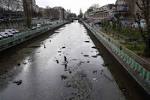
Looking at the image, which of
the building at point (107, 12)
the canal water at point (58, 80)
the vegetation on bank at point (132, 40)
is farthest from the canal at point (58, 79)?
the building at point (107, 12)

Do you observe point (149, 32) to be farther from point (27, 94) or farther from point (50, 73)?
point (27, 94)

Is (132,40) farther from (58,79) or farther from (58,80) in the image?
(58,80)

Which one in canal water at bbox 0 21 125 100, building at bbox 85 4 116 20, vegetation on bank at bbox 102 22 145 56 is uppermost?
building at bbox 85 4 116 20

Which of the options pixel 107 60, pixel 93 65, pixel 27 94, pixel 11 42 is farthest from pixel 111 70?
pixel 11 42

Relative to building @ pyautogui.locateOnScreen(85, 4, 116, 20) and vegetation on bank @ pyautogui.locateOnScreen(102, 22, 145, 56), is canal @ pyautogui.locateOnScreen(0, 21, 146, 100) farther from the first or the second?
building @ pyautogui.locateOnScreen(85, 4, 116, 20)

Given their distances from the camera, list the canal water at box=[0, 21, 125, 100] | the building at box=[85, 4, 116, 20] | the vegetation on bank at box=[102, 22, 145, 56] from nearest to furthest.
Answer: the canal water at box=[0, 21, 125, 100], the vegetation on bank at box=[102, 22, 145, 56], the building at box=[85, 4, 116, 20]

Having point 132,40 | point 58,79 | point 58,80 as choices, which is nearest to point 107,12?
point 132,40

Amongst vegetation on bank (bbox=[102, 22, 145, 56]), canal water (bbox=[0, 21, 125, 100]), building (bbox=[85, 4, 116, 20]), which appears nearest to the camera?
canal water (bbox=[0, 21, 125, 100])

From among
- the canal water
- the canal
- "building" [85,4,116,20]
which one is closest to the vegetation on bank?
the canal

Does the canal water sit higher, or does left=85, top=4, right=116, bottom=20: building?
left=85, top=4, right=116, bottom=20: building

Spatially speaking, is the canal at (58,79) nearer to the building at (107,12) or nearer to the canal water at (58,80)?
the canal water at (58,80)

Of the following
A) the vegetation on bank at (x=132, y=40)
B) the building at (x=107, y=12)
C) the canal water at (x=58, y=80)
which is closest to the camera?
the canal water at (x=58, y=80)

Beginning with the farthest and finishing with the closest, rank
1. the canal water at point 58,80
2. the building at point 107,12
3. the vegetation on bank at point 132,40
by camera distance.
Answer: the building at point 107,12, the vegetation on bank at point 132,40, the canal water at point 58,80

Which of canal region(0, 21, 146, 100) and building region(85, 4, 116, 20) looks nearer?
canal region(0, 21, 146, 100)
